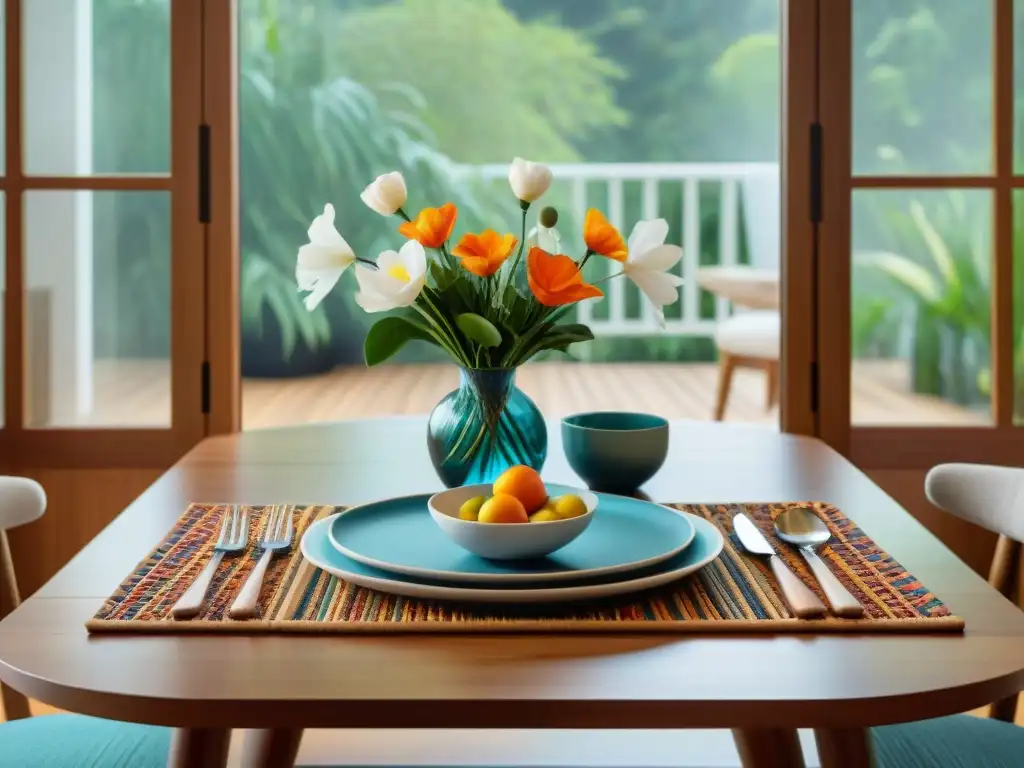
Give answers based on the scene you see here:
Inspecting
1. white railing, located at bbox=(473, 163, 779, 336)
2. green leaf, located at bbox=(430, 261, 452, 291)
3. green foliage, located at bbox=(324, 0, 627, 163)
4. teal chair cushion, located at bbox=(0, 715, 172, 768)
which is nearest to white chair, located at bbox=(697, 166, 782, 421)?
white railing, located at bbox=(473, 163, 779, 336)

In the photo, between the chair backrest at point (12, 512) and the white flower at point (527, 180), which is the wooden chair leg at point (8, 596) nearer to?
the chair backrest at point (12, 512)

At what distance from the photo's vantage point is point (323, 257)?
1.22m

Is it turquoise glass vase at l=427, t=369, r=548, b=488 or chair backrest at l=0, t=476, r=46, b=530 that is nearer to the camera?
turquoise glass vase at l=427, t=369, r=548, b=488

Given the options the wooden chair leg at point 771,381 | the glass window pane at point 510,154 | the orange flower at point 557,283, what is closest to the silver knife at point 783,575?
the orange flower at point 557,283

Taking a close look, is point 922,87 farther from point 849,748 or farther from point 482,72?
point 482,72

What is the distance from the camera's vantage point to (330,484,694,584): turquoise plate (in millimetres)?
970

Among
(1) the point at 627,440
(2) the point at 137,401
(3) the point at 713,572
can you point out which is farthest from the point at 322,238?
(2) the point at 137,401

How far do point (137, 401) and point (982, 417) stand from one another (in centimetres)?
169

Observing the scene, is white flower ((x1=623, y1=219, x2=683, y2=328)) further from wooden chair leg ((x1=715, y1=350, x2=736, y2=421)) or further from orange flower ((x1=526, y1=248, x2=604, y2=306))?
wooden chair leg ((x1=715, y1=350, x2=736, y2=421))

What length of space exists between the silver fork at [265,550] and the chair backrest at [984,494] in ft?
2.61

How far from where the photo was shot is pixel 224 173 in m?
2.34

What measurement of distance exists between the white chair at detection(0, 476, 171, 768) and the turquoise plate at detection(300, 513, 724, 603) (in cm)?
40

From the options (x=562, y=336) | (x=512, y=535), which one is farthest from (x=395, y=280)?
(x=512, y=535)

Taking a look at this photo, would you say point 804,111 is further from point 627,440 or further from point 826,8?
point 627,440
